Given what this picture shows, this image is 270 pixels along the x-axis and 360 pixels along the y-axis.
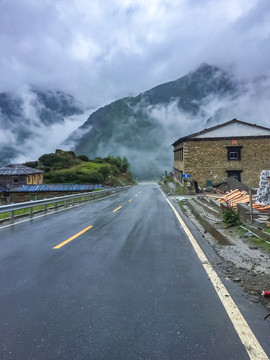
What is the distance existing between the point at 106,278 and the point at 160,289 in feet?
3.11

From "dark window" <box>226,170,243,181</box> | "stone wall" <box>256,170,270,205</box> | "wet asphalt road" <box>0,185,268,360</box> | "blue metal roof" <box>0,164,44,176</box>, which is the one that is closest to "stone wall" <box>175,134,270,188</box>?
"dark window" <box>226,170,243,181</box>

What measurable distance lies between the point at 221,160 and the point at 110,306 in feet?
98.6

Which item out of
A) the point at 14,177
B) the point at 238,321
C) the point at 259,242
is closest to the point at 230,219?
the point at 259,242

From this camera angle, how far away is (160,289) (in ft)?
11.0

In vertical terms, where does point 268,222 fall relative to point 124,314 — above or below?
above

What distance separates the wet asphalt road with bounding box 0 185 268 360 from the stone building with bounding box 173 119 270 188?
26.2 metres

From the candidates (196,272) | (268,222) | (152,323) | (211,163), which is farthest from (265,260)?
(211,163)

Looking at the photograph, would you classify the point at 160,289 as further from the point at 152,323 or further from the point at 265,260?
the point at 265,260

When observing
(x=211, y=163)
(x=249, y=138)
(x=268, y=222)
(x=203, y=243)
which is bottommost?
(x=203, y=243)

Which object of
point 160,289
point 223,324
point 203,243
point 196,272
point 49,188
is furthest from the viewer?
point 49,188

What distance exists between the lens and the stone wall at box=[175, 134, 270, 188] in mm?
29875

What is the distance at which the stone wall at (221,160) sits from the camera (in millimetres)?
29875

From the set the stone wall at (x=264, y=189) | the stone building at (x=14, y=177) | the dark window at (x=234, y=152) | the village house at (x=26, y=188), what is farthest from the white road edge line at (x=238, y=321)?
the stone building at (x=14, y=177)

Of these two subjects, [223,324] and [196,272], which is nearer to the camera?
[223,324]
